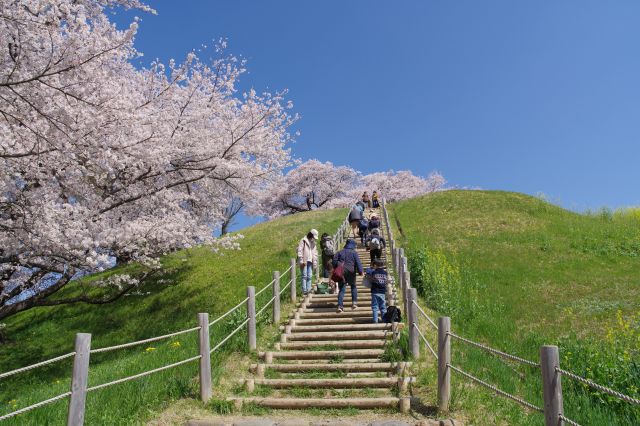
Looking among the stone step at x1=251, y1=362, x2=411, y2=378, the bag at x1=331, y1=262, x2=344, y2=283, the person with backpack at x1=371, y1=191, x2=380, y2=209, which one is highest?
the person with backpack at x1=371, y1=191, x2=380, y2=209

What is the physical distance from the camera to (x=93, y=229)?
13.1 meters

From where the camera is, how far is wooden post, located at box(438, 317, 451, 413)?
25.0 ft

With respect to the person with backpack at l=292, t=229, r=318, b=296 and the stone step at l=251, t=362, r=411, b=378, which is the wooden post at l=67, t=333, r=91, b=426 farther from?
the person with backpack at l=292, t=229, r=318, b=296

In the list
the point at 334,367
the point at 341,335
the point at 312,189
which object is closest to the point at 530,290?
the point at 341,335

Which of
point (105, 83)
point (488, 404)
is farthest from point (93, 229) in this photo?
point (488, 404)

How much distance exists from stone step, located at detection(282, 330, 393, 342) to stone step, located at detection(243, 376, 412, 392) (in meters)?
2.39

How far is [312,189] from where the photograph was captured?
60031mm

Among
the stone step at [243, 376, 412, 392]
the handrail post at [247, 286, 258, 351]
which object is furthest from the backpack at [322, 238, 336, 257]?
the stone step at [243, 376, 412, 392]

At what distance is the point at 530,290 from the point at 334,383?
465 inches

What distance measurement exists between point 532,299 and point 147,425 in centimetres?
1408

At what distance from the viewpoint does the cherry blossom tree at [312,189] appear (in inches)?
2335

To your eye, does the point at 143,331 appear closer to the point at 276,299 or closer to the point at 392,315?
the point at 276,299

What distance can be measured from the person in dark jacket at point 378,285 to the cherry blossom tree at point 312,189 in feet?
153

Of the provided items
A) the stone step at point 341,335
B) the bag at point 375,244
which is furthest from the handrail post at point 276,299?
the bag at point 375,244
